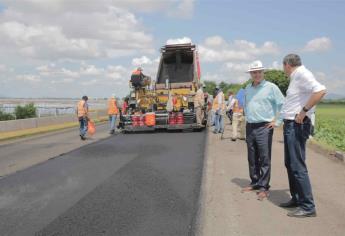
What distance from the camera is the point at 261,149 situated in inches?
262

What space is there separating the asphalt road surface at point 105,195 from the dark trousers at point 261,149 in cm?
103

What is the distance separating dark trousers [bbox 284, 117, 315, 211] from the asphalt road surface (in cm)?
139

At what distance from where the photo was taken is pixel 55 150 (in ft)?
43.7

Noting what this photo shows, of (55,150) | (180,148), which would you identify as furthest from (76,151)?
(180,148)

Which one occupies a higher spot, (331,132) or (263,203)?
(263,203)

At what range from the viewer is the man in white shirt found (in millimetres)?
5465

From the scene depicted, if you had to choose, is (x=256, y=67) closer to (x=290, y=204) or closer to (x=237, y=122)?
(x=290, y=204)

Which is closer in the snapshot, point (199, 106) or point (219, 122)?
point (219, 122)

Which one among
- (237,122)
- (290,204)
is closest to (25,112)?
(237,122)

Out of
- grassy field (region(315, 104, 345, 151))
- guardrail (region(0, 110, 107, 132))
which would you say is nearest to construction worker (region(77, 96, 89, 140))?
guardrail (region(0, 110, 107, 132))

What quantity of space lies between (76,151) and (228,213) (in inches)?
301

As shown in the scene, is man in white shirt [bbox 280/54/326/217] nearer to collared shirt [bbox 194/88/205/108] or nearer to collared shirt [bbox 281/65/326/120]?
collared shirt [bbox 281/65/326/120]

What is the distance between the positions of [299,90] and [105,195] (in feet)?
11.0

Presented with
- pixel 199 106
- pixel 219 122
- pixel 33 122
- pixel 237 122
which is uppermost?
pixel 199 106
